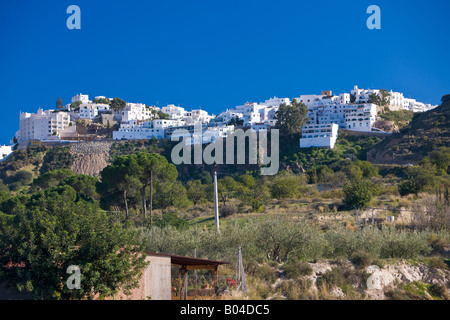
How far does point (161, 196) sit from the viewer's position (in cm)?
3922

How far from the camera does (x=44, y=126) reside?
108812 millimetres

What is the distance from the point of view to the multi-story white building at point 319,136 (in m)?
80.4

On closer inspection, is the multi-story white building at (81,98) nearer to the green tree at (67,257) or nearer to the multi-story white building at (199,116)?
the multi-story white building at (199,116)

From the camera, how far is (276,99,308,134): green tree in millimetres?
86500

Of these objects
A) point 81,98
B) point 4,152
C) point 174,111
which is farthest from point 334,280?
point 81,98

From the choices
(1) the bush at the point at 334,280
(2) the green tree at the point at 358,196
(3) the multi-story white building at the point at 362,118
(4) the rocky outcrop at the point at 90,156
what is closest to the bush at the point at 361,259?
(1) the bush at the point at 334,280

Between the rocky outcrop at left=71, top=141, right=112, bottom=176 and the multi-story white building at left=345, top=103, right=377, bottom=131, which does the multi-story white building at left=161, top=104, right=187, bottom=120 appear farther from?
the multi-story white building at left=345, top=103, right=377, bottom=131

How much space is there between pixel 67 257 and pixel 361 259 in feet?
33.4

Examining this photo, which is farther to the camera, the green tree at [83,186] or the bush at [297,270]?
the green tree at [83,186]

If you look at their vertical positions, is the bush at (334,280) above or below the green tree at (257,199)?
below

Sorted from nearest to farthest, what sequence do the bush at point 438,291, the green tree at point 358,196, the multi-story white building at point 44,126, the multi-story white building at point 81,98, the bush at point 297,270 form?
1. the bush at point 297,270
2. the bush at point 438,291
3. the green tree at point 358,196
4. the multi-story white building at point 44,126
5. the multi-story white building at point 81,98

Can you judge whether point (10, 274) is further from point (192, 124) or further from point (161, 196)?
point (192, 124)

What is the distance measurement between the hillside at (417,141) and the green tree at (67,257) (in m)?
53.9
